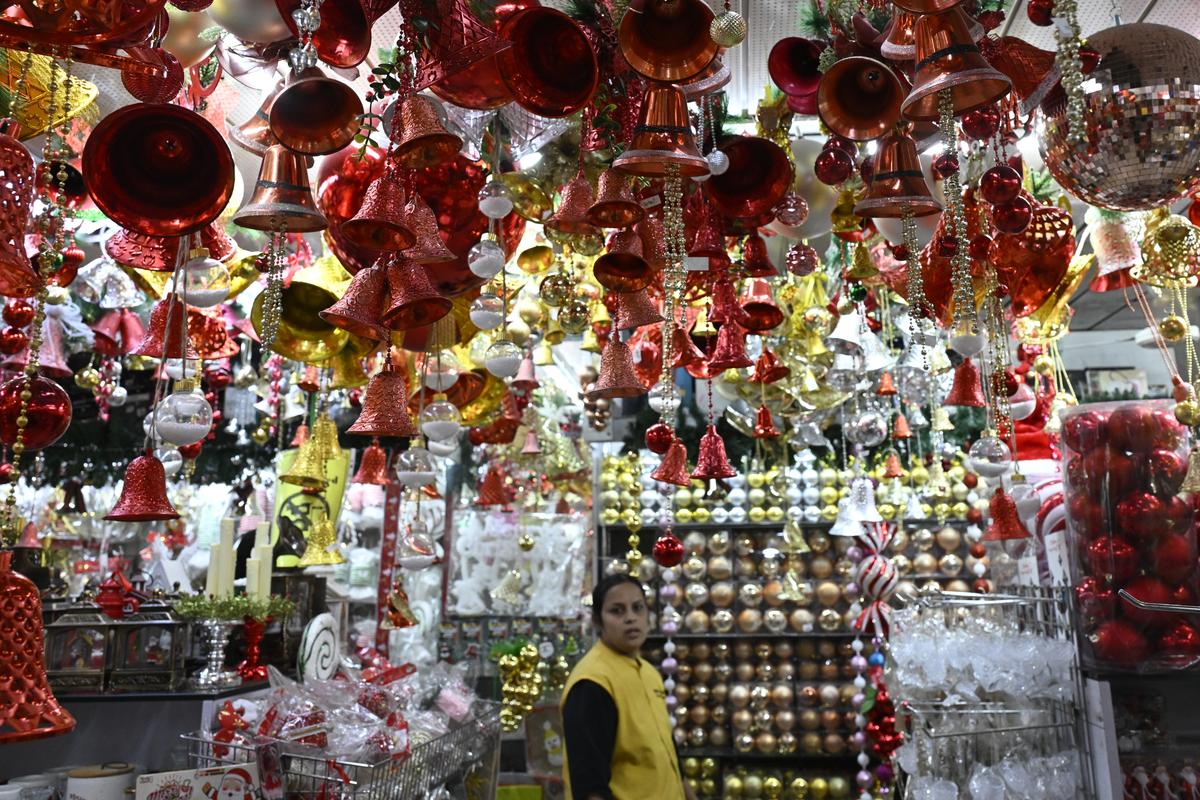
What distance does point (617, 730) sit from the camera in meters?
2.36

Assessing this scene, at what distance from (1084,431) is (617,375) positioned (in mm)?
1406

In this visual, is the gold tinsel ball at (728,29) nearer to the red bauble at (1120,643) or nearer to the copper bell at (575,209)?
the copper bell at (575,209)

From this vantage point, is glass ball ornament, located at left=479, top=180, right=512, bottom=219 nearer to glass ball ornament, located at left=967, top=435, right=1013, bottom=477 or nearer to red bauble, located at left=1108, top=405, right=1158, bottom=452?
glass ball ornament, located at left=967, top=435, right=1013, bottom=477

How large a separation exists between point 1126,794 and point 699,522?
3.19 meters

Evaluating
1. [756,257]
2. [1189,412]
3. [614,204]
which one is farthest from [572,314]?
[1189,412]

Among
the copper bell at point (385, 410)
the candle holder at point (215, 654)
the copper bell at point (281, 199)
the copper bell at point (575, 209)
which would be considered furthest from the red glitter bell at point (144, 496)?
the candle holder at point (215, 654)

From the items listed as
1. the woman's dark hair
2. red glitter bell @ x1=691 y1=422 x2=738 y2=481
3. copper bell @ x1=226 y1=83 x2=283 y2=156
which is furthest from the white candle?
copper bell @ x1=226 y1=83 x2=283 y2=156

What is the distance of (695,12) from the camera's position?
1362mm

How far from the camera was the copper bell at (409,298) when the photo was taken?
164 centimetres

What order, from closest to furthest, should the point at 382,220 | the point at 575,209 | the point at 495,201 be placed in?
1. the point at 382,220
2. the point at 495,201
3. the point at 575,209

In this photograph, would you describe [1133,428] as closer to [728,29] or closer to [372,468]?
[728,29]

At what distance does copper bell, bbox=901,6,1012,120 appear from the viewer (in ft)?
4.17

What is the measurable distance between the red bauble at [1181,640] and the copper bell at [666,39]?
1889 mm

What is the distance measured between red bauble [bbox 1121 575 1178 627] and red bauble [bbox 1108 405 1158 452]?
0.38 m
